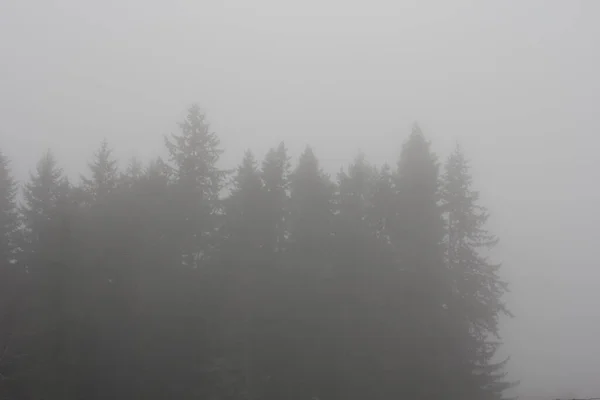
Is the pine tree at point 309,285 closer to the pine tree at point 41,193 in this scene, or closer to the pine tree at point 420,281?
the pine tree at point 420,281

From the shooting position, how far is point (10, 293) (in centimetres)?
2422

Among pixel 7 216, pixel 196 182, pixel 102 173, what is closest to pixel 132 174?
pixel 102 173

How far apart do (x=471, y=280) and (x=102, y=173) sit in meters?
23.5

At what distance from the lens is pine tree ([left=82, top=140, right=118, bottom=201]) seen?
31.3 meters

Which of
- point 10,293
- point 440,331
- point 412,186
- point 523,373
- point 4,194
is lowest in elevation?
point 523,373

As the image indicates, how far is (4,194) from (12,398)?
1498cm

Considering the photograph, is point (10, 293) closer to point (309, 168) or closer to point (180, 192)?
point (180, 192)

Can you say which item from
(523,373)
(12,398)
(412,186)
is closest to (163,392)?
(12,398)

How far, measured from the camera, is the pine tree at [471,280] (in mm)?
22938

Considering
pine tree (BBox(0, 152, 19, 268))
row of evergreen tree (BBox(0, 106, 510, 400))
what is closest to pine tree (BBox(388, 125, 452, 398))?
row of evergreen tree (BBox(0, 106, 510, 400))

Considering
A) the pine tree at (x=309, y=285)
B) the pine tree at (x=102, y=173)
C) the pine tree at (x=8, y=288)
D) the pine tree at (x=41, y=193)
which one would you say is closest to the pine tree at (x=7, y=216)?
the pine tree at (x=8, y=288)

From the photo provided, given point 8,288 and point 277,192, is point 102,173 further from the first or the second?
point 277,192

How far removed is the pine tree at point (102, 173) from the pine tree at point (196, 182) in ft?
19.3

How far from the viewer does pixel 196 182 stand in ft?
87.6
